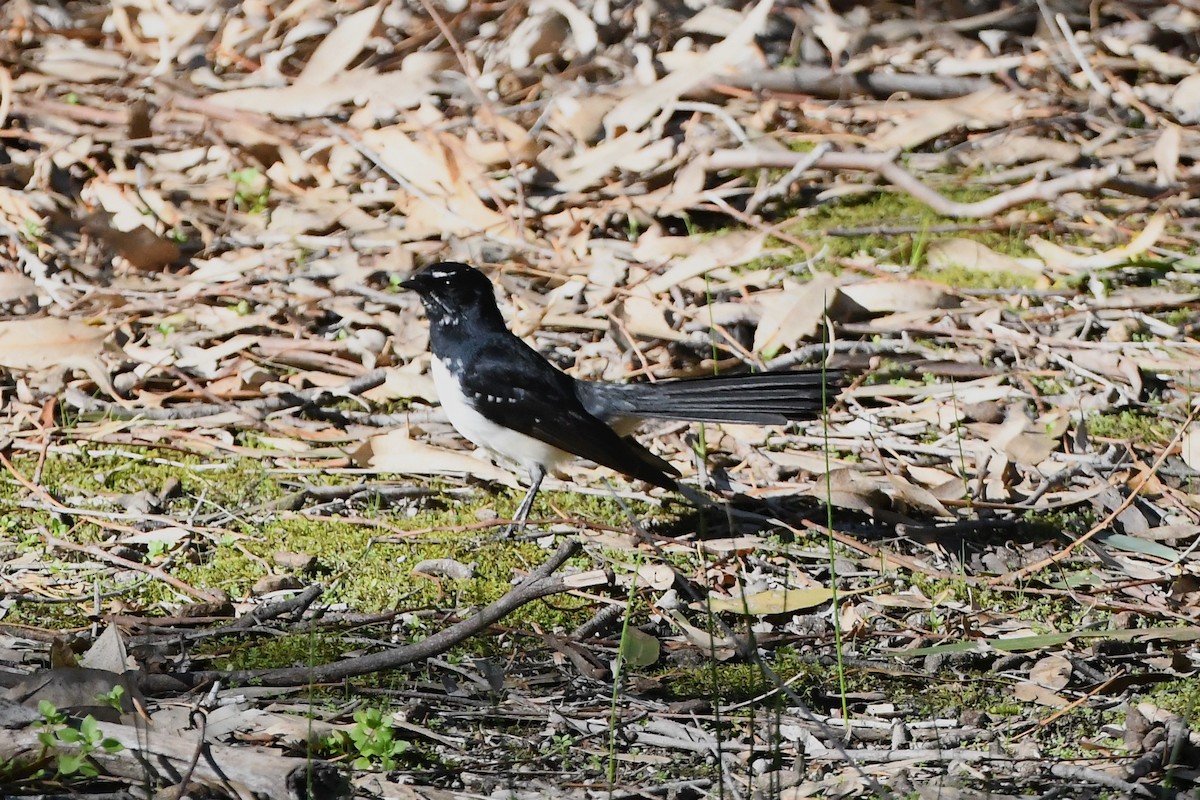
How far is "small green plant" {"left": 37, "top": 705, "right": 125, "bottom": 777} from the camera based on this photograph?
2.56 meters

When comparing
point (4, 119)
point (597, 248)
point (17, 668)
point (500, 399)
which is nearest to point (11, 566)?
point (17, 668)

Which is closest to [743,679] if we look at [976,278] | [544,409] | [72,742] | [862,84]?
[72,742]

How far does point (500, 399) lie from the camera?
4832 millimetres

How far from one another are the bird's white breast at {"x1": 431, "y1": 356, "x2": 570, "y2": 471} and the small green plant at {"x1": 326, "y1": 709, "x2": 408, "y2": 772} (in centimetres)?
198

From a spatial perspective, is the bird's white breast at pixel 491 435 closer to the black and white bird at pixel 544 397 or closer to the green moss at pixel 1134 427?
the black and white bird at pixel 544 397

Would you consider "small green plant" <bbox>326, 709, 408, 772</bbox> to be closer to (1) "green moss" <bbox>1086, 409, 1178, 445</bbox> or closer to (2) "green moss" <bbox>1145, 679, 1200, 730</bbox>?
(2) "green moss" <bbox>1145, 679, 1200, 730</bbox>

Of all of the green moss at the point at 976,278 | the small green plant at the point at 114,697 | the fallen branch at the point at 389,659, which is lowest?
the green moss at the point at 976,278

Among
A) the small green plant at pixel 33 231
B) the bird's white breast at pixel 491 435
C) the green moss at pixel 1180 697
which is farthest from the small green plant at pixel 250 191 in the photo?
the green moss at pixel 1180 697

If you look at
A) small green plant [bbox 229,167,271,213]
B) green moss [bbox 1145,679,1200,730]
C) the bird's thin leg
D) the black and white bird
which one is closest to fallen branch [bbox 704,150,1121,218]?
the black and white bird

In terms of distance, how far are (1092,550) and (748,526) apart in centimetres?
103

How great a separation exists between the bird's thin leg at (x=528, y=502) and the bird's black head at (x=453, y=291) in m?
0.68

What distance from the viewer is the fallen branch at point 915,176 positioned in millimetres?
6113

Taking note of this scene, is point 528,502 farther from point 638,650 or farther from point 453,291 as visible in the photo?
point 638,650

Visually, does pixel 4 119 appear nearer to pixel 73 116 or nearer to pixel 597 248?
pixel 73 116
